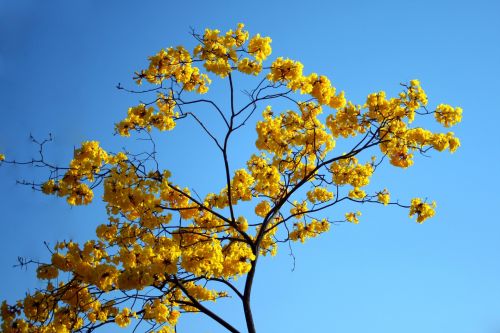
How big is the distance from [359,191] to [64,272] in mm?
5407

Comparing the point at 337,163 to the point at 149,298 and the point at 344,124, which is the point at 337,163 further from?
the point at 149,298

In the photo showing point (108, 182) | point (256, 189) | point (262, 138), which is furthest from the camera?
point (256, 189)

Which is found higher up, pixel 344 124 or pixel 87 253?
pixel 344 124

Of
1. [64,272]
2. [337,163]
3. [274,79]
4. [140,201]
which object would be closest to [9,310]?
[64,272]

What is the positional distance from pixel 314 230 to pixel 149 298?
4.12m

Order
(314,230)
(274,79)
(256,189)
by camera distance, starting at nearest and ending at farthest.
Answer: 1. (274,79)
2. (256,189)
3. (314,230)

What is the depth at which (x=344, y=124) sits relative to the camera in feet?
29.4

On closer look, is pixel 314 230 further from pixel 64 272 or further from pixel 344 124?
pixel 64 272

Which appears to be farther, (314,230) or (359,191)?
(314,230)

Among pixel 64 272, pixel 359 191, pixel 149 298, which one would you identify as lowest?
pixel 149 298

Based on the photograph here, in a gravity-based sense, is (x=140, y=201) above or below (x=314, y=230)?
below

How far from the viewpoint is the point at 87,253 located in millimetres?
7438

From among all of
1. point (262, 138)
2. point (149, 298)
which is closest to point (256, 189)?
point (262, 138)

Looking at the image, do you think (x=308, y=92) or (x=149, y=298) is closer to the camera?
(x=149, y=298)
